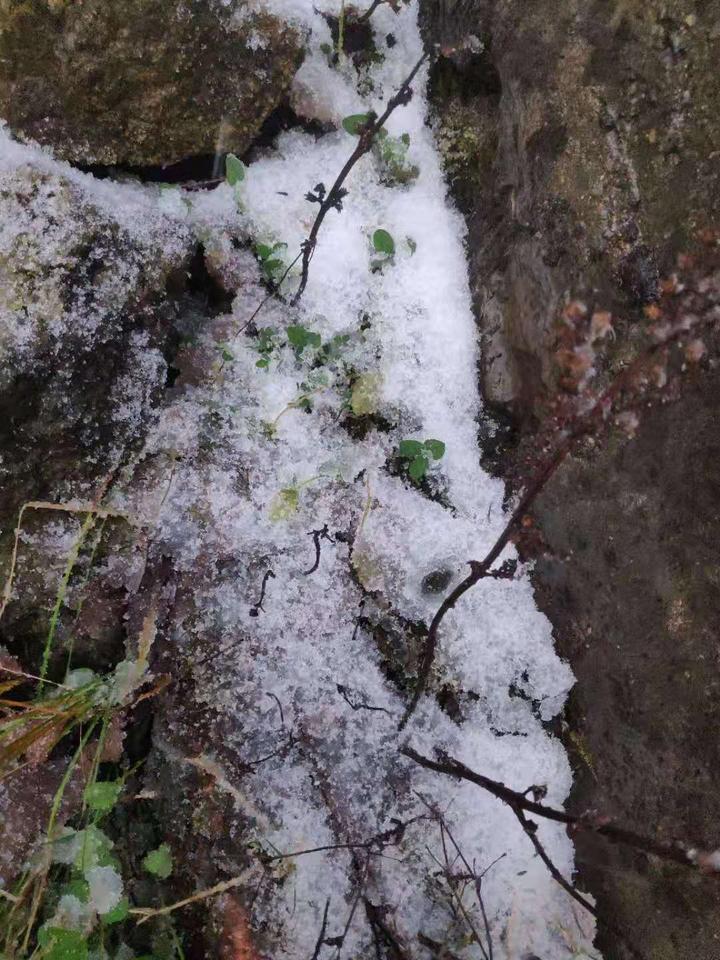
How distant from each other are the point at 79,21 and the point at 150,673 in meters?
1.73

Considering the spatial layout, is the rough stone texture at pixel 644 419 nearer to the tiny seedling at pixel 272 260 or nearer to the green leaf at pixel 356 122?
the green leaf at pixel 356 122

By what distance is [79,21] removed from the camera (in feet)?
5.79

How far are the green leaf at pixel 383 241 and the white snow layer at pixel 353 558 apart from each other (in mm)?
74

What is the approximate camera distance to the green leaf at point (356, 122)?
1.99 meters

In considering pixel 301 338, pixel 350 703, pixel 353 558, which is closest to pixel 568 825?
pixel 350 703

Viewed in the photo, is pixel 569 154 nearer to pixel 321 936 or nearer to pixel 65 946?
pixel 321 936

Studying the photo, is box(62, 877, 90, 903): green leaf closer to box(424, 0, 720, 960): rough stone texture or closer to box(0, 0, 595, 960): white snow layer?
box(0, 0, 595, 960): white snow layer

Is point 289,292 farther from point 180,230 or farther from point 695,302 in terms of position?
point 695,302

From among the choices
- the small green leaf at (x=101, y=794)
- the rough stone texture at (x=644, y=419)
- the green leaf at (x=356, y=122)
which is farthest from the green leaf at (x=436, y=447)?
the small green leaf at (x=101, y=794)

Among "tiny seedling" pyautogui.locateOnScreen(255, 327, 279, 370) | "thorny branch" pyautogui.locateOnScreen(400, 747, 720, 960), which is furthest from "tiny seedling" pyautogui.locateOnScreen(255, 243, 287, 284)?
"thorny branch" pyautogui.locateOnScreen(400, 747, 720, 960)

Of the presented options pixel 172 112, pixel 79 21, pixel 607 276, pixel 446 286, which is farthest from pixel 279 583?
pixel 79 21

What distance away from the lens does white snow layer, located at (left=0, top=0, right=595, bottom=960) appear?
74.9 inches

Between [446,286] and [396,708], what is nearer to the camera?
[396,708]

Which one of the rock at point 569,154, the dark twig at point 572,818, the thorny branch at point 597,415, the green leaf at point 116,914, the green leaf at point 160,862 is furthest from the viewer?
the green leaf at point 160,862
